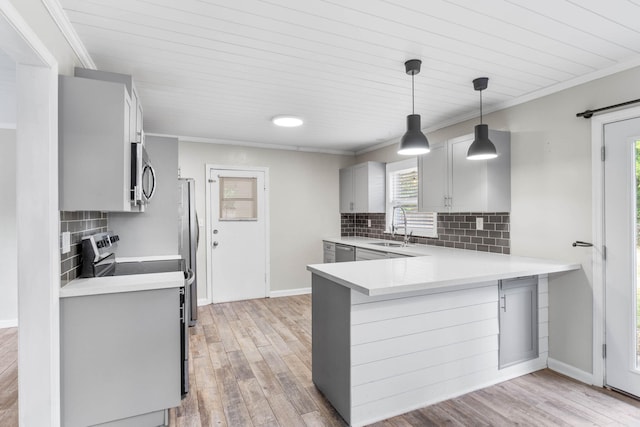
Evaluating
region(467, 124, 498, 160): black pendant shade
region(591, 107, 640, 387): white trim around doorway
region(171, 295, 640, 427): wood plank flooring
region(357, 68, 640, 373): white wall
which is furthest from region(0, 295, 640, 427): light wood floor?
region(467, 124, 498, 160): black pendant shade

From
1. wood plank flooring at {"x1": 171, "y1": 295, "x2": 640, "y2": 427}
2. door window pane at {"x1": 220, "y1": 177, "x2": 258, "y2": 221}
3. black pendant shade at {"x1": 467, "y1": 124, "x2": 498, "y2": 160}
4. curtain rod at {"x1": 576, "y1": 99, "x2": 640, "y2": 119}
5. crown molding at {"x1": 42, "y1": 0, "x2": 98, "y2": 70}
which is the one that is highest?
crown molding at {"x1": 42, "y1": 0, "x2": 98, "y2": 70}

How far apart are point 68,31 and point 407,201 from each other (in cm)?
377

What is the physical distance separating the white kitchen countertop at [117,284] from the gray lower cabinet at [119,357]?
4 centimetres

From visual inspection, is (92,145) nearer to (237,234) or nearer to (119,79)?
(119,79)

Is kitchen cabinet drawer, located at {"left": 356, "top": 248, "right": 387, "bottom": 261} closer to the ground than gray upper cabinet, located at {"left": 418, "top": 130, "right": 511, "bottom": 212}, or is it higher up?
closer to the ground

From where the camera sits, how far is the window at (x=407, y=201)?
4223 millimetres

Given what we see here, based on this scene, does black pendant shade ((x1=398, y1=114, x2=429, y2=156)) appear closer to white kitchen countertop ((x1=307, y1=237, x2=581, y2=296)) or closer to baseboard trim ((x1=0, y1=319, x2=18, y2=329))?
white kitchen countertop ((x1=307, y1=237, x2=581, y2=296))

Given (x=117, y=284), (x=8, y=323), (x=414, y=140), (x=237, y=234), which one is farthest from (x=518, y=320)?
(x=8, y=323)

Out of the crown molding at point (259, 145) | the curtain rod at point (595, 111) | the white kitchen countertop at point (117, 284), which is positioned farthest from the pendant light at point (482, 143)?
the crown molding at point (259, 145)

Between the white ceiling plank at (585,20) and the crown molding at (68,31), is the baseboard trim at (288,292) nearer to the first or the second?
the crown molding at (68,31)

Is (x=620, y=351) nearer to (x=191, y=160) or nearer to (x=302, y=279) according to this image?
(x=302, y=279)

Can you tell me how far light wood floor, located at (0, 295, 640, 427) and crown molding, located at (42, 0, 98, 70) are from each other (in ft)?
7.48

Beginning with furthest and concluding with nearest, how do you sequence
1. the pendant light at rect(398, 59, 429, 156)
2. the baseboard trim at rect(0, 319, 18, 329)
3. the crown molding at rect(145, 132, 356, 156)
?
the crown molding at rect(145, 132, 356, 156) → the baseboard trim at rect(0, 319, 18, 329) → the pendant light at rect(398, 59, 429, 156)

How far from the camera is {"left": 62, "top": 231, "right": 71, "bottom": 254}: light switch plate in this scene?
1824mm
